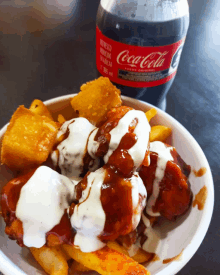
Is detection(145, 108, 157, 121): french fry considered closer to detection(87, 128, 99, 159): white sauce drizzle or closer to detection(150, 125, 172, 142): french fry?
detection(150, 125, 172, 142): french fry

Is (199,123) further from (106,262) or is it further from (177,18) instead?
(106,262)

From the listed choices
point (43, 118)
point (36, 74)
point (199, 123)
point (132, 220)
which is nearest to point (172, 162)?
point (132, 220)

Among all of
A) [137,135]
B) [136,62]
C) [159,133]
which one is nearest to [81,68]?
[136,62]

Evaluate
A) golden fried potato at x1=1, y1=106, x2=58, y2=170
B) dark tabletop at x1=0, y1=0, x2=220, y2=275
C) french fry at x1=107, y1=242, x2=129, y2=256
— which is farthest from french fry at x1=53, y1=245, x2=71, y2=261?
dark tabletop at x1=0, y1=0, x2=220, y2=275

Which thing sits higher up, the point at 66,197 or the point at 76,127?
the point at 76,127

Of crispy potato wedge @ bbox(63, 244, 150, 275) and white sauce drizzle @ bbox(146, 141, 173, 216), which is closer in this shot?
crispy potato wedge @ bbox(63, 244, 150, 275)

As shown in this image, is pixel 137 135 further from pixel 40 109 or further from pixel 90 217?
pixel 40 109
